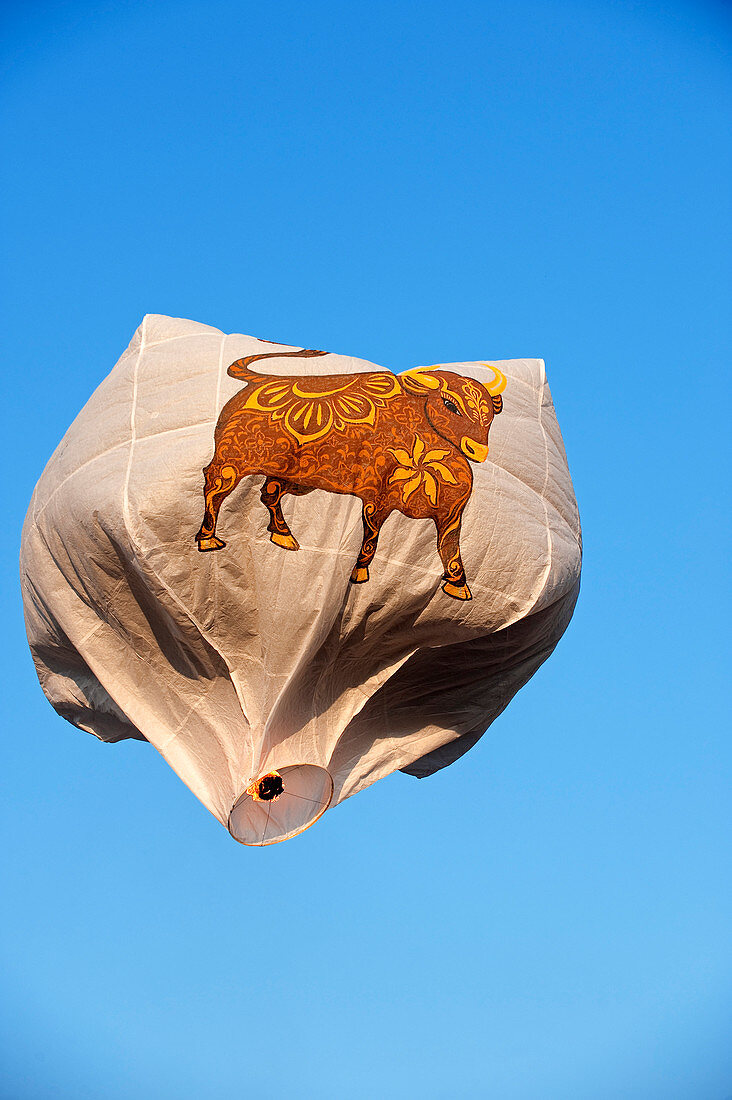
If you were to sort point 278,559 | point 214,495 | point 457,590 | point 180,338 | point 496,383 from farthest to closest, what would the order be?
point 496,383
point 180,338
point 457,590
point 278,559
point 214,495

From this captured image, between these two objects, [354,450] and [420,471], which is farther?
[420,471]

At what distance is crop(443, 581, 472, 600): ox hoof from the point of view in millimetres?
13281

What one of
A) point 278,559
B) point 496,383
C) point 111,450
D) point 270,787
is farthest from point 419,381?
point 270,787

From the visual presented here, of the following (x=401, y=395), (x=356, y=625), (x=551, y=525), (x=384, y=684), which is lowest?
(x=384, y=684)

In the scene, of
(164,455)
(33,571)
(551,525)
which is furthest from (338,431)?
(33,571)

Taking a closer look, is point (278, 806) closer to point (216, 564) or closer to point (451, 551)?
point (216, 564)

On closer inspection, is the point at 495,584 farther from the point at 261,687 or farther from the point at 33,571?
the point at 33,571

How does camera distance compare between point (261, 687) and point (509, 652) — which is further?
point (509, 652)

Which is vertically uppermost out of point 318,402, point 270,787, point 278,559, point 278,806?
point 318,402

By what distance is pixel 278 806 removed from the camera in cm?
1320

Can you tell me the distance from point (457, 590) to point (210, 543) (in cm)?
233

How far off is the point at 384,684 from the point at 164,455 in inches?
126

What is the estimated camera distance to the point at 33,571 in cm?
1412

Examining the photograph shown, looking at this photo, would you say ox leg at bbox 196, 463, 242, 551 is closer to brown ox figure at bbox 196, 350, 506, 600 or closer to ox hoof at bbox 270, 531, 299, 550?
brown ox figure at bbox 196, 350, 506, 600
